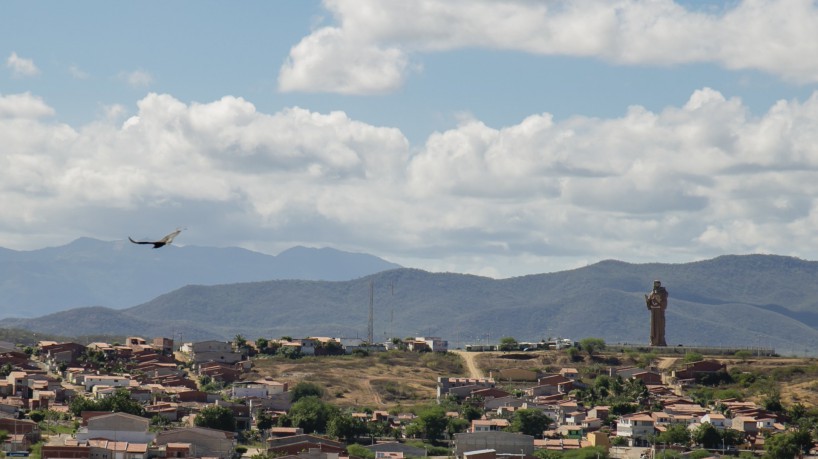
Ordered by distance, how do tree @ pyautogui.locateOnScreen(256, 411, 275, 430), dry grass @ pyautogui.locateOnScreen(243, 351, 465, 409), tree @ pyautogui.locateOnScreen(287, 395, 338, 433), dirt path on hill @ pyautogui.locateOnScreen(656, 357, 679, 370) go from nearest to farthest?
tree @ pyautogui.locateOnScreen(287, 395, 338, 433) → tree @ pyautogui.locateOnScreen(256, 411, 275, 430) → dry grass @ pyautogui.locateOnScreen(243, 351, 465, 409) → dirt path on hill @ pyautogui.locateOnScreen(656, 357, 679, 370)

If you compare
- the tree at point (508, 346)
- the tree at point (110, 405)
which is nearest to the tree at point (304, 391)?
the tree at point (110, 405)

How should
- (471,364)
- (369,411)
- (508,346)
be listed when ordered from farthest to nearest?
(508,346) < (471,364) < (369,411)

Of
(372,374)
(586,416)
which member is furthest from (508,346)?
(586,416)

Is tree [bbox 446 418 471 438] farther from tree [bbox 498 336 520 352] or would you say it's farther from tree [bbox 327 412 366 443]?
tree [bbox 498 336 520 352]

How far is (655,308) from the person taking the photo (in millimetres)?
181375

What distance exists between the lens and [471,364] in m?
177

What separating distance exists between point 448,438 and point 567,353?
54848mm

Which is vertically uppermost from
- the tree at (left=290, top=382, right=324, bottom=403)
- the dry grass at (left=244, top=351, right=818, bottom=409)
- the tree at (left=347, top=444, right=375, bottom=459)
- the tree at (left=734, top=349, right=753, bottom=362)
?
the tree at (left=734, top=349, right=753, bottom=362)

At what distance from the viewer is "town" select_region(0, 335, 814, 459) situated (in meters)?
113

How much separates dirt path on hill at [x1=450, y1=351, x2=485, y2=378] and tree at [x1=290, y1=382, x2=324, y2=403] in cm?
2480

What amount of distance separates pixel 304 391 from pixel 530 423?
998 inches

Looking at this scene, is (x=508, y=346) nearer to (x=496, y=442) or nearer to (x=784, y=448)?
(x=496, y=442)

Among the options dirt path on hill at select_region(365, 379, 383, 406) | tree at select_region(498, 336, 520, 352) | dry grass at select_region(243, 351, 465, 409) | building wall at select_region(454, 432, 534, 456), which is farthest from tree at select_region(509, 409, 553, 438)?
tree at select_region(498, 336, 520, 352)

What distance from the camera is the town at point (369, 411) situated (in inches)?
4456
